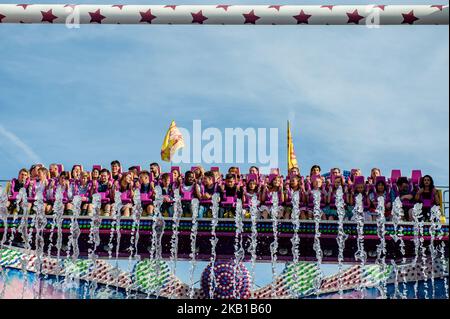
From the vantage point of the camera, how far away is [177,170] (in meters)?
14.0

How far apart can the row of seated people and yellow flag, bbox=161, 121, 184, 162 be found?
3.38 m

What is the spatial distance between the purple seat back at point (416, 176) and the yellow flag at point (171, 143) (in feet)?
16.7

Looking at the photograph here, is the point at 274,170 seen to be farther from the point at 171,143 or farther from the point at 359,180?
the point at 171,143

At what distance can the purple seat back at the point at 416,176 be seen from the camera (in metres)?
13.5

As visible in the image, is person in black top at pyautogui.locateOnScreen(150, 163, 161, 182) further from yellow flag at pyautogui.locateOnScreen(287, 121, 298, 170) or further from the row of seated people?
yellow flag at pyautogui.locateOnScreen(287, 121, 298, 170)

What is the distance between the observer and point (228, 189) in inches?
523

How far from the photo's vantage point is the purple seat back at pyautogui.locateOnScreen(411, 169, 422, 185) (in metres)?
13.5

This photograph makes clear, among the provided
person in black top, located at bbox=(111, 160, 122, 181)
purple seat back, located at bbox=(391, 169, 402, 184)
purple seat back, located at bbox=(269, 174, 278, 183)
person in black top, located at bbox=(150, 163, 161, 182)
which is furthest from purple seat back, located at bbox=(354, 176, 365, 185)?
person in black top, located at bbox=(111, 160, 122, 181)

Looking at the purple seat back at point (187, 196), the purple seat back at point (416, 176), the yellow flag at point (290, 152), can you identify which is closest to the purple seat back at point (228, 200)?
the purple seat back at point (187, 196)

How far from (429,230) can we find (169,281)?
3.96 meters

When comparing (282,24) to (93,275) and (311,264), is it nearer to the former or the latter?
(311,264)

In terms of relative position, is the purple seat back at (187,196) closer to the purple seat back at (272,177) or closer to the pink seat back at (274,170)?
the purple seat back at (272,177)

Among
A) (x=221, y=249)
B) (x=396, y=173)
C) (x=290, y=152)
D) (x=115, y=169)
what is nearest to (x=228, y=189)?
(x=221, y=249)
